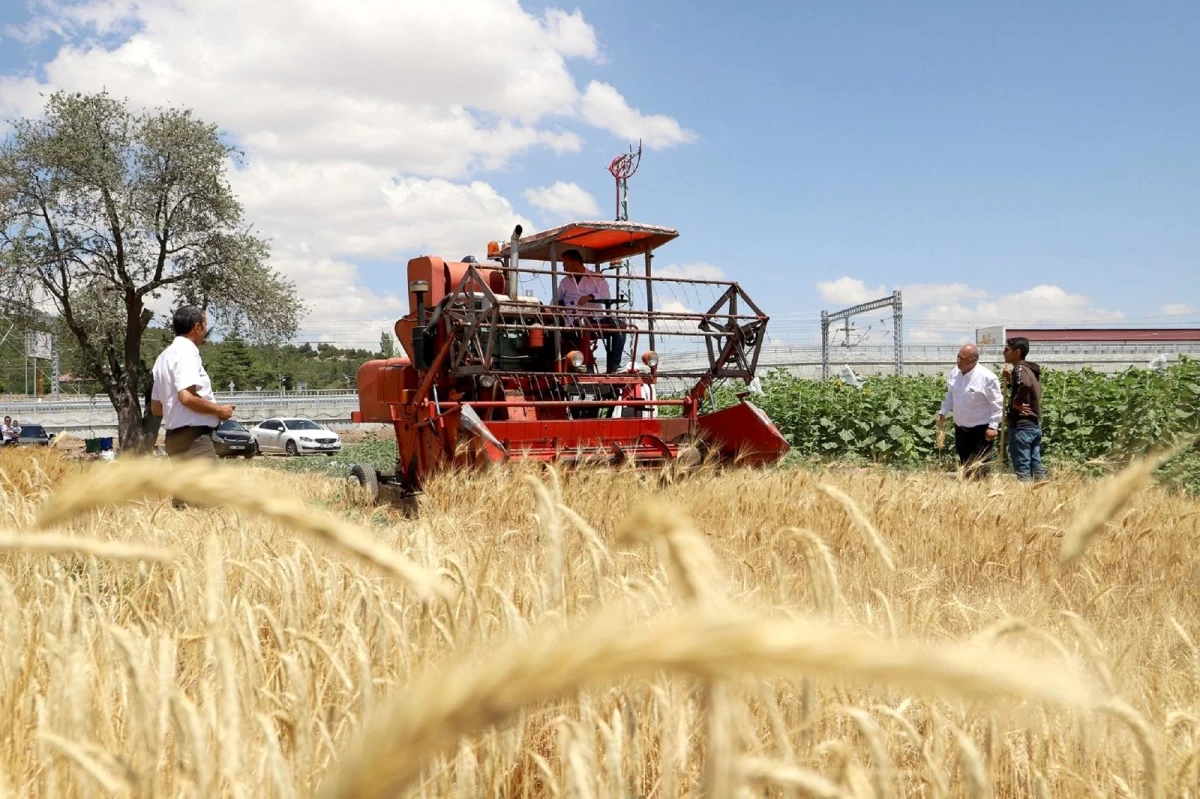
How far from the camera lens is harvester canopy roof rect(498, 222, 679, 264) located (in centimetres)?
895

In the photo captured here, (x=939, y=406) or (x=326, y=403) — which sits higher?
(x=939, y=406)

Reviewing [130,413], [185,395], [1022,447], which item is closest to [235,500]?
[185,395]

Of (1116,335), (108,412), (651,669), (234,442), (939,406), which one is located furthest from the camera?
(1116,335)

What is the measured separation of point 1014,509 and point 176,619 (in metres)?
5.18

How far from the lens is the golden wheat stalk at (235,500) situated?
2.12ft

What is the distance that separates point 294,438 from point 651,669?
1315 inches

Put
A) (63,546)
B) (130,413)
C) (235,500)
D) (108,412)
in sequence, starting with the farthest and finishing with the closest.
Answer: (108,412) < (130,413) < (63,546) < (235,500)

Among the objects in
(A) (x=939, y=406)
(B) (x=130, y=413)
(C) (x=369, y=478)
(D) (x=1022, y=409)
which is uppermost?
(D) (x=1022, y=409)

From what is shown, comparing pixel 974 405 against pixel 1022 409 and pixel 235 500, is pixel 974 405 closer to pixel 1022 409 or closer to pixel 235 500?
pixel 1022 409

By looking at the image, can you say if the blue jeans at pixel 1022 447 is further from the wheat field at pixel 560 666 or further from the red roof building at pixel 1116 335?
the red roof building at pixel 1116 335

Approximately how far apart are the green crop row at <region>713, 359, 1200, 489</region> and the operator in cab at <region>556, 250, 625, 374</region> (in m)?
2.47

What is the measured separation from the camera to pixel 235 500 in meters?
0.65

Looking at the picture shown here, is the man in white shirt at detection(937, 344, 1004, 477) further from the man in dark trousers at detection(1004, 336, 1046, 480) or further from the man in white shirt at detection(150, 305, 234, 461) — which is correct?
the man in white shirt at detection(150, 305, 234, 461)

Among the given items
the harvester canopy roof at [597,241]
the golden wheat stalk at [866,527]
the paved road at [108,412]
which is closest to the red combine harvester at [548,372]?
the harvester canopy roof at [597,241]
